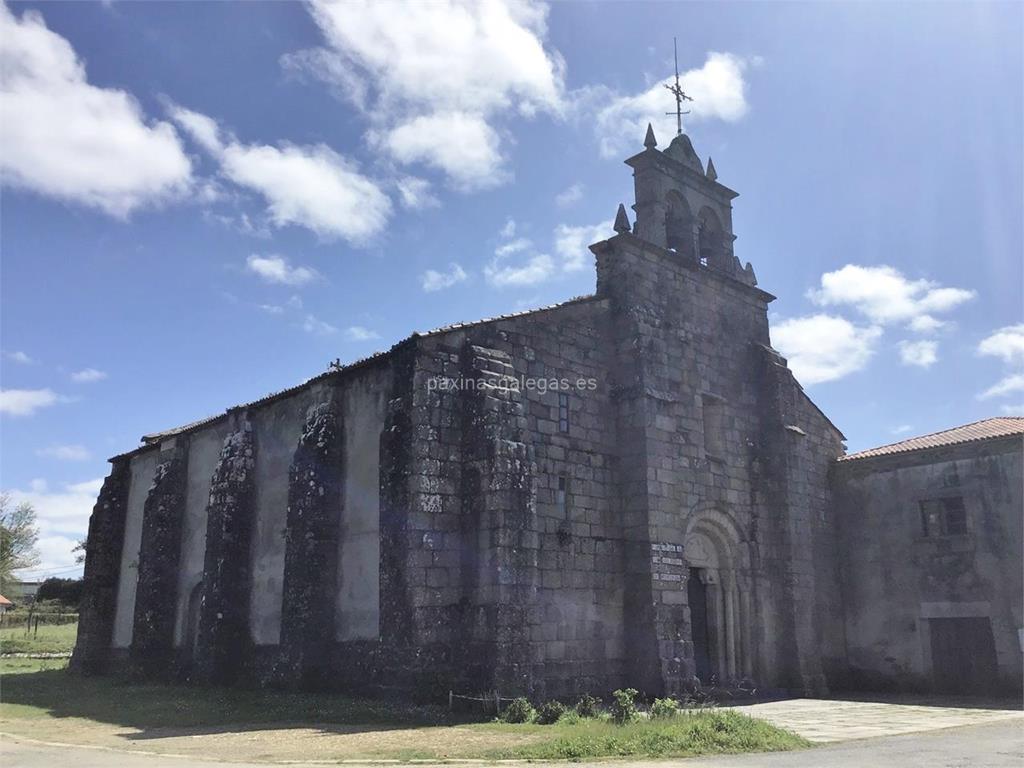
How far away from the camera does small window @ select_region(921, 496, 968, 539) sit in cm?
1941

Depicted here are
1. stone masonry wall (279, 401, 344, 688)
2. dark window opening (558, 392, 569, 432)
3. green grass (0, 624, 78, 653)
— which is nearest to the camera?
stone masonry wall (279, 401, 344, 688)

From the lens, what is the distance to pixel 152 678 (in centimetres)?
2075

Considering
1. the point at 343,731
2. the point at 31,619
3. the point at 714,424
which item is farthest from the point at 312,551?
the point at 31,619

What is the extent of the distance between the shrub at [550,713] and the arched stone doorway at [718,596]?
19.9ft

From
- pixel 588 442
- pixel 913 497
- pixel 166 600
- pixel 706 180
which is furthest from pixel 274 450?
pixel 913 497

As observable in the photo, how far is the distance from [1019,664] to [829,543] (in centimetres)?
485

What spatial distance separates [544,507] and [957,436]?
37.3 feet

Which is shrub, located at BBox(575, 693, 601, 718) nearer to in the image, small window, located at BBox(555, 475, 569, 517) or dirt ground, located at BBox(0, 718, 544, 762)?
dirt ground, located at BBox(0, 718, 544, 762)

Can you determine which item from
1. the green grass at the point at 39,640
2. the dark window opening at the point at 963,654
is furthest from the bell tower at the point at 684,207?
the green grass at the point at 39,640

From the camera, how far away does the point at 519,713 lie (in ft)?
42.8

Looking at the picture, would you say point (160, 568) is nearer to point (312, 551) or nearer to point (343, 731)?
point (312, 551)

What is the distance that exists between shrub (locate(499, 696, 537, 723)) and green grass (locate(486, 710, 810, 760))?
2.59 feet

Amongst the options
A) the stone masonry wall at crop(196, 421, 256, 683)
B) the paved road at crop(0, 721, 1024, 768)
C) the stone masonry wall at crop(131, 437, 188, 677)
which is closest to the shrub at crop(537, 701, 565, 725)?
the paved road at crop(0, 721, 1024, 768)

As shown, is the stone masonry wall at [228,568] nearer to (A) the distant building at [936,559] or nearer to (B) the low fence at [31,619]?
(A) the distant building at [936,559]
